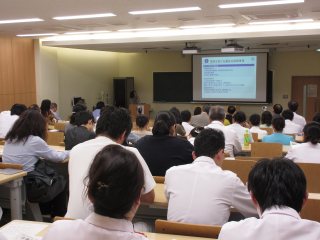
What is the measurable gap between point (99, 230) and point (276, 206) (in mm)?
780

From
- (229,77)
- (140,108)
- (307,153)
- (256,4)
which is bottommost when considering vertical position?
(140,108)

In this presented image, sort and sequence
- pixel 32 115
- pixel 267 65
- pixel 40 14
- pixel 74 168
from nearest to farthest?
pixel 74 168, pixel 32 115, pixel 40 14, pixel 267 65

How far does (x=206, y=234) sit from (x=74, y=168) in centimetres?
107

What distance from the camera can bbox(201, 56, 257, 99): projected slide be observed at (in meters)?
13.0

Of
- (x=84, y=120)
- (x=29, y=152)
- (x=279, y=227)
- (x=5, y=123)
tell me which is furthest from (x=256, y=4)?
(x=279, y=227)

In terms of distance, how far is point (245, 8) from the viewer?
6180mm

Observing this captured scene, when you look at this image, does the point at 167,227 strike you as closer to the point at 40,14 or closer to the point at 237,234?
the point at 237,234

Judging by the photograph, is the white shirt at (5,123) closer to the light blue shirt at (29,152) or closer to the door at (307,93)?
the light blue shirt at (29,152)

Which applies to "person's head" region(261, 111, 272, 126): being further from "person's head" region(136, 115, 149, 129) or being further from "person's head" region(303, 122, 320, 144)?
"person's head" region(303, 122, 320, 144)

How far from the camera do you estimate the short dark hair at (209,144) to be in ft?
8.86

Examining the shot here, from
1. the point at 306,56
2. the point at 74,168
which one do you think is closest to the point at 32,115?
the point at 74,168

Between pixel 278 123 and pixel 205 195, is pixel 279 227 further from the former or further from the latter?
pixel 278 123

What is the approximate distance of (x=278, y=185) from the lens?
166cm

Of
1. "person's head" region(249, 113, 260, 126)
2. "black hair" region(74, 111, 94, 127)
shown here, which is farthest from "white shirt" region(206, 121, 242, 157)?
"black hair" region(74, 111, 94, 127)
